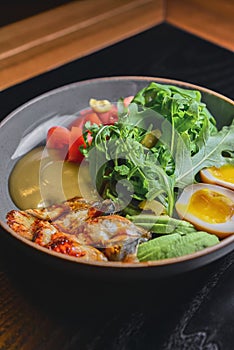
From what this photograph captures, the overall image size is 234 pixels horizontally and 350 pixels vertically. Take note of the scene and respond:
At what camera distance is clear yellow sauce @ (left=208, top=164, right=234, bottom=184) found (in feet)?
4.01

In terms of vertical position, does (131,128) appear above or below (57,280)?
above

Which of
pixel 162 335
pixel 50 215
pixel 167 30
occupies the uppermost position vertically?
pixel 167 30

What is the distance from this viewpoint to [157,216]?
1.13 meters

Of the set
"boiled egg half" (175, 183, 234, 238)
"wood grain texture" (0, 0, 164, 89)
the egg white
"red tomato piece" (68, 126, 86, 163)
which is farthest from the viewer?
"wood grain texture" (0, 0, 164, 89)

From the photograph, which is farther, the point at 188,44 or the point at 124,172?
the point at 188,44

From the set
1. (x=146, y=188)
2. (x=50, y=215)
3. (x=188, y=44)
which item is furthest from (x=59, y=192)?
(x=188, y=44)

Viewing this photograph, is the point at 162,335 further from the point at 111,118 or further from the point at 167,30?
the point at 167,30

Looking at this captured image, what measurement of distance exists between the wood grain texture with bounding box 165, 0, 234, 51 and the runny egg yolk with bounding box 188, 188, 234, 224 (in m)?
0.88

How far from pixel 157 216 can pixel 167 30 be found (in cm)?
106

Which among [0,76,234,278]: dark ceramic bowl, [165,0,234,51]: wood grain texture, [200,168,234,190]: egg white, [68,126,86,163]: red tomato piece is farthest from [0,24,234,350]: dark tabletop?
[165,0,234,51]: wood grain texture

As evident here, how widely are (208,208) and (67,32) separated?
107 centimetres

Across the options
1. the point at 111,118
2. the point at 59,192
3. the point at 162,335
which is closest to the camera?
the point at 162,335

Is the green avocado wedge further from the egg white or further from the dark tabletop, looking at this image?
the egg white

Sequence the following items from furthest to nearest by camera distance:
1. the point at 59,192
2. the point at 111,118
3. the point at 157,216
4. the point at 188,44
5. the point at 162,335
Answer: the point at 188,44, the point at 111,118, the point at 59,192, the point at 157,216, the point at 162,335
